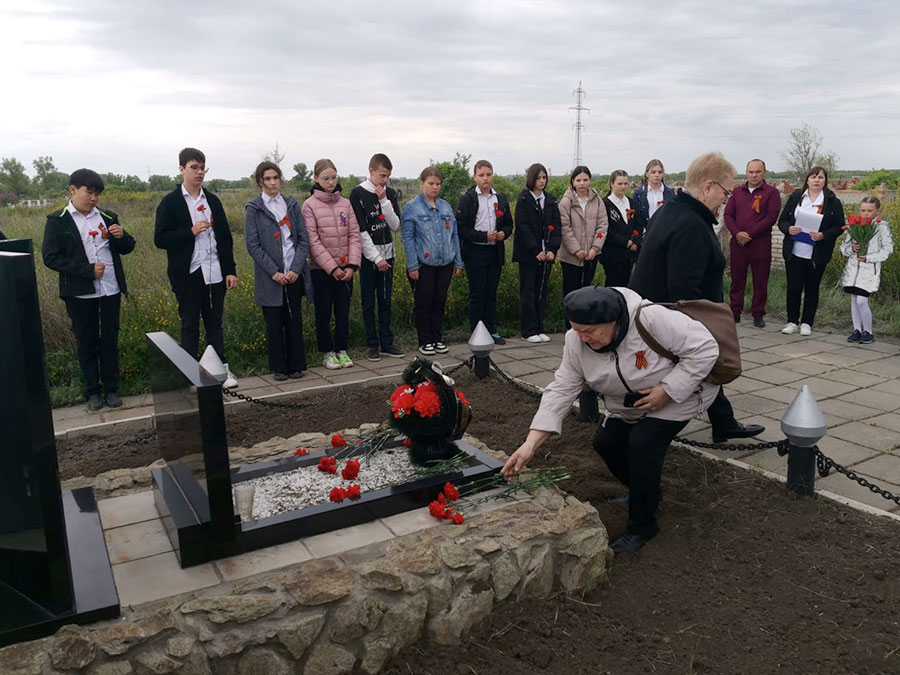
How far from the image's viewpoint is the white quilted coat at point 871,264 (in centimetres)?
827

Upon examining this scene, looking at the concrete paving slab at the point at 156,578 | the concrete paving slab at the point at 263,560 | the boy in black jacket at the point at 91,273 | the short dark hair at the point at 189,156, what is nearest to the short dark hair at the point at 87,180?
the boy in black jacket at the point at 91,273

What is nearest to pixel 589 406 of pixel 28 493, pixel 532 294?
A: pixel 532 294

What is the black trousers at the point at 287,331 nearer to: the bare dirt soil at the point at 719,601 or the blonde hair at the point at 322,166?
the blonde hair at the point at 322,166

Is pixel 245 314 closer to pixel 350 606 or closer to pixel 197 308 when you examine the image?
pixel 197 308

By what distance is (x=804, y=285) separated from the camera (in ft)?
29.2

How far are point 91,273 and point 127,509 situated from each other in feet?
9.29

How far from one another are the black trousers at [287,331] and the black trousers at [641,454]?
12.3 feet

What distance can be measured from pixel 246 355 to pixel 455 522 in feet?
15.1

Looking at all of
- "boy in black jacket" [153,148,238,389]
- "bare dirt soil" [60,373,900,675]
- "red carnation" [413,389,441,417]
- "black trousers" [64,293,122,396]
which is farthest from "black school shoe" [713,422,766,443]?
"black trousers" [64,293,122,396]

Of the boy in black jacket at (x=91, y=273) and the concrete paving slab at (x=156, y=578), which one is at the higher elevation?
the boy in black jacket at (x=91, y=273)

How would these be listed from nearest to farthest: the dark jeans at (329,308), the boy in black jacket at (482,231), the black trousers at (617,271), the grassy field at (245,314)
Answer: the grassy field at (245,314)
the dark jeans at (329,308)
the boy in black jacket at (482,231)
the black trousers at (617,271)

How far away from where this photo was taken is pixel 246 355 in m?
7.41

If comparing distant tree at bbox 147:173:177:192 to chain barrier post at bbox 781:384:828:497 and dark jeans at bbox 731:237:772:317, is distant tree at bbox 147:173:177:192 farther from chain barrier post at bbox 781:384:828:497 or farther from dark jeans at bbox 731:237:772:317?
chain barrier post at bbox 781:384:828:497

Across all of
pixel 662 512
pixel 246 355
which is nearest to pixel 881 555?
pixel 662 512
